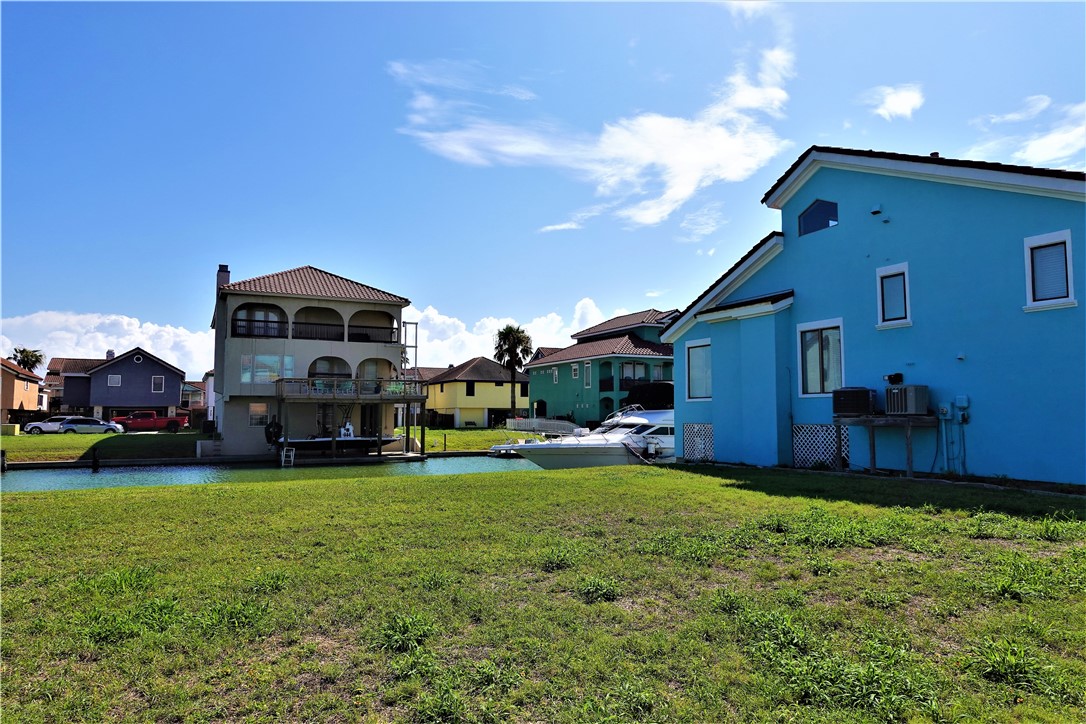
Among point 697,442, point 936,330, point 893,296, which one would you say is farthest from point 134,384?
point 936,330

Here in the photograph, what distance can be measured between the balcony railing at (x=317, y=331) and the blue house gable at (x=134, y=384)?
28.9 metres

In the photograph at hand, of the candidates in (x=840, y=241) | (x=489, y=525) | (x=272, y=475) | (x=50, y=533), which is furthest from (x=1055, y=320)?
(x=272, y=475)

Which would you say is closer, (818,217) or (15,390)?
(818,217)

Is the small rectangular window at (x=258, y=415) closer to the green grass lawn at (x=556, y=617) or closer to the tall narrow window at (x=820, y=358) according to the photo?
the green grass lawn at (x=556, y=617)

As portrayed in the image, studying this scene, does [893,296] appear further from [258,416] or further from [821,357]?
[258,416]

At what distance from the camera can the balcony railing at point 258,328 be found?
37.4m

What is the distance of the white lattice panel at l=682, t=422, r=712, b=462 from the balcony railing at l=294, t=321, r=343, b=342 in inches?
1036

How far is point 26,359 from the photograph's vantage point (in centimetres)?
7575

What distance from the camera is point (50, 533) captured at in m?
8.04

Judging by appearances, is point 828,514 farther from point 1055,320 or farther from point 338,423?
point 338,423

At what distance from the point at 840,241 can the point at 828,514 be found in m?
9.45

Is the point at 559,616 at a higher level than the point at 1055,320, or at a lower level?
lower

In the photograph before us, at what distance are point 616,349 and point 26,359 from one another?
7167cm

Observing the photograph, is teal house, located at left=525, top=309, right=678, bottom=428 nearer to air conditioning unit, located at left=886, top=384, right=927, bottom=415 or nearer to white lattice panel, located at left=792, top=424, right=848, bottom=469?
white lattice panel, located at left=792, top=424, right=848, bottom=469
